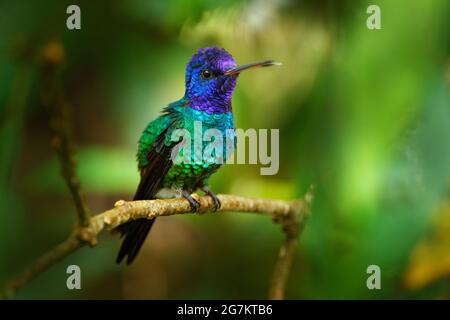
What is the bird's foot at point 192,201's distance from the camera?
5.37 feet

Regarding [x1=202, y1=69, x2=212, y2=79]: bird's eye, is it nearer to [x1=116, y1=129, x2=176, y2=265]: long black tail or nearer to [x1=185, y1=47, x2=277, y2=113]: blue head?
[x1=185, y1=47, x2=277, y2=113]: blue head

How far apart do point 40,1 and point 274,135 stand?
115 cm

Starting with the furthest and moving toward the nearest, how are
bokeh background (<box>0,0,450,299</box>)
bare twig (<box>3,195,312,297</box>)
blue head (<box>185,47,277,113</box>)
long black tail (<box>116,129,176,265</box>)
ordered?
bokeh background (<box>0,0,450,299</box>) < blue head (<box>185,47,277,113</box>) < long black tail (<box>116,129,176,265</box>) < bare twig (<box>3,195,312,297</box>)

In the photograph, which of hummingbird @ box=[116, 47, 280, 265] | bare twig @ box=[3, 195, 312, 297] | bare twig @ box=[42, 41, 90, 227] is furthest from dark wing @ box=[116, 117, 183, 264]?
bare twig @ box=[42, 41, 90, 227]

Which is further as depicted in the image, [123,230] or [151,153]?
[151,153]

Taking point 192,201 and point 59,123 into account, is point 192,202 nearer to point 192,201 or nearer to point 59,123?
point 192,201

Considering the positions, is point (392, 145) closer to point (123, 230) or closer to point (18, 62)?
point (123, 230)

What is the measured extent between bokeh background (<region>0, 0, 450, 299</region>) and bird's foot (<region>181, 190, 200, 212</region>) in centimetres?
46

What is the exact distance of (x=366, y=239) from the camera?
186cm

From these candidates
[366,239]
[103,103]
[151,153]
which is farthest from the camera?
[103,103]

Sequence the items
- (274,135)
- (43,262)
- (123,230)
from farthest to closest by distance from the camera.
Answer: (274,135), (123,230), (43,262)

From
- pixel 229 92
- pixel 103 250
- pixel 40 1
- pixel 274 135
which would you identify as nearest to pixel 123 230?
pixel 229 92

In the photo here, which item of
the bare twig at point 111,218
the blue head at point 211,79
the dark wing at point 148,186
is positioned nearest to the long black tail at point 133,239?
the dark wing at point 148,186

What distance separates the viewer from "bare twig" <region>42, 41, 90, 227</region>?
1.15 metres
